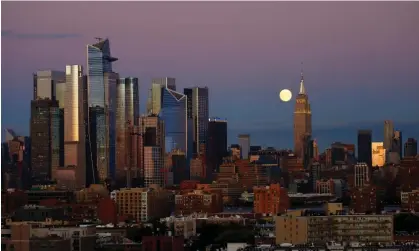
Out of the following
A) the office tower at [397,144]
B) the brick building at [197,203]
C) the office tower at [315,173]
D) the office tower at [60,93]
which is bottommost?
the brick building at [197,203]

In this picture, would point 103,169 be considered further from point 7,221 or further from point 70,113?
point 7,221

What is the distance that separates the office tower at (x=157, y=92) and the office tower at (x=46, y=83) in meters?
2.30

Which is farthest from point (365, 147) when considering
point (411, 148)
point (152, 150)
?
point (152, 150)

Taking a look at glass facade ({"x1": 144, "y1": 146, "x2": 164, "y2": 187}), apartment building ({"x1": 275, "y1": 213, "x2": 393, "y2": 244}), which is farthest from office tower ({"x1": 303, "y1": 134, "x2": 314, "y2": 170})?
apartment building ({"x1": 275, "y1": 213, "x2": 393, "y2": 244})

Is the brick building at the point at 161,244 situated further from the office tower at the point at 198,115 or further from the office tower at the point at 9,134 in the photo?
the office tower at the point at 198,115

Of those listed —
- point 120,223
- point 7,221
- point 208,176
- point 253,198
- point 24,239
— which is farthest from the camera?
point 208,176

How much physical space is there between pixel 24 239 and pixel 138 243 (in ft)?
8.93

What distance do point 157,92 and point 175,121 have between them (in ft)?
12.9

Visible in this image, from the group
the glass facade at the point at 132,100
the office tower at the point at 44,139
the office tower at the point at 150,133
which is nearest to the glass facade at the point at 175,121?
the office tower at the point at 150,133

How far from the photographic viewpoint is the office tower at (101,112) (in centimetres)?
3794

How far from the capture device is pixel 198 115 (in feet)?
130

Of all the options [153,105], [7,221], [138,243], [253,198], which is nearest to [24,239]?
[138,243]

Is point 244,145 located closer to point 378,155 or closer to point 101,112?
point 378,155

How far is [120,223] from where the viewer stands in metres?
27.5
